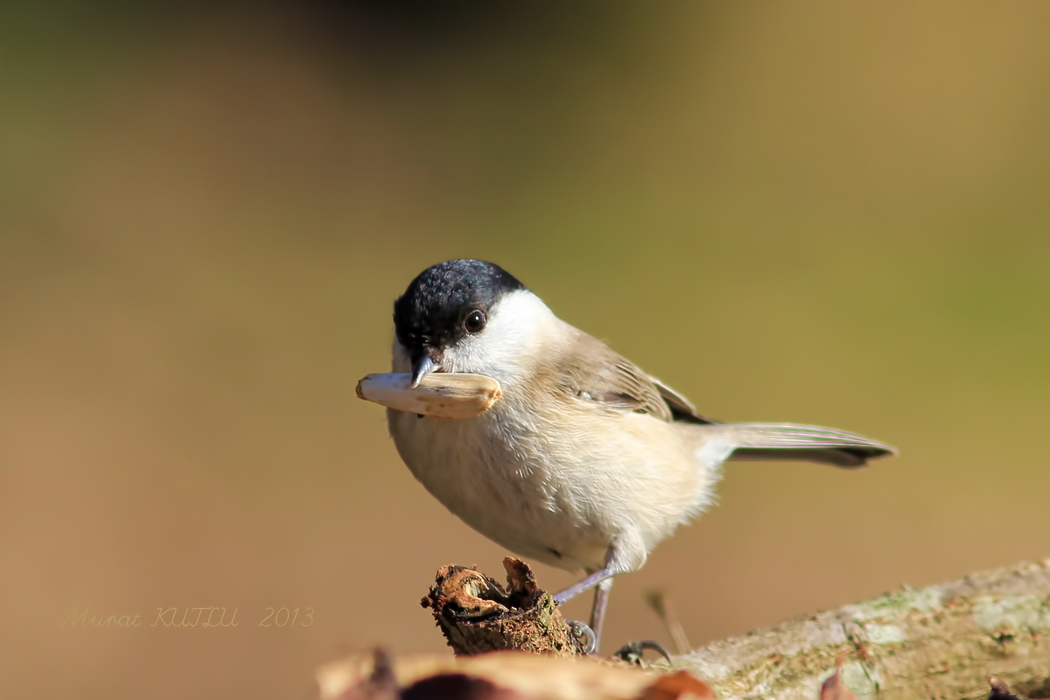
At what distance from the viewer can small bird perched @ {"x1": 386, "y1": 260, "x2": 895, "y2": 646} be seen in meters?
1.81

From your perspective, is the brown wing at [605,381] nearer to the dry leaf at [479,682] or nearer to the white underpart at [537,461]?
the white underpart at [537,461]

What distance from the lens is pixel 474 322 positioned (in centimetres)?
188

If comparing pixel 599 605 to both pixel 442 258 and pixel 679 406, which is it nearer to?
pixel 679 406

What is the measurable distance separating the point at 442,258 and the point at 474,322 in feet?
12.8

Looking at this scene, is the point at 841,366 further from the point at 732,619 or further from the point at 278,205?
the point at 278,205

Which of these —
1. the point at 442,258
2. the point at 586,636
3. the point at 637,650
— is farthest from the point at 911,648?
the point at 442,258

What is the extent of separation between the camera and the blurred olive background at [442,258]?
4090 millimetres

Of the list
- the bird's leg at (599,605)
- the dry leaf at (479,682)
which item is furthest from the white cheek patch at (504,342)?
the dry leaf at (479,682)

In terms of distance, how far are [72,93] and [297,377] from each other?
2.59 m

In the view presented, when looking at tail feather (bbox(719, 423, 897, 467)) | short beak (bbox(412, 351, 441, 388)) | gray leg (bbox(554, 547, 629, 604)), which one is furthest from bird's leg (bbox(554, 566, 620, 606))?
tail feather (bbox(719, 423, 897, 467))

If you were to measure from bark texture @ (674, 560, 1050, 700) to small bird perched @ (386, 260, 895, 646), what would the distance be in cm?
47

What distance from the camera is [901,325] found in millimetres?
5496

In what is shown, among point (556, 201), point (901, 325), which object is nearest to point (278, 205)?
point (556, 201)

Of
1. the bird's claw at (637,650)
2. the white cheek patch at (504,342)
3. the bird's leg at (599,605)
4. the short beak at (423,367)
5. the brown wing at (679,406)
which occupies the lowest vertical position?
the bird's leg at (599,605)
